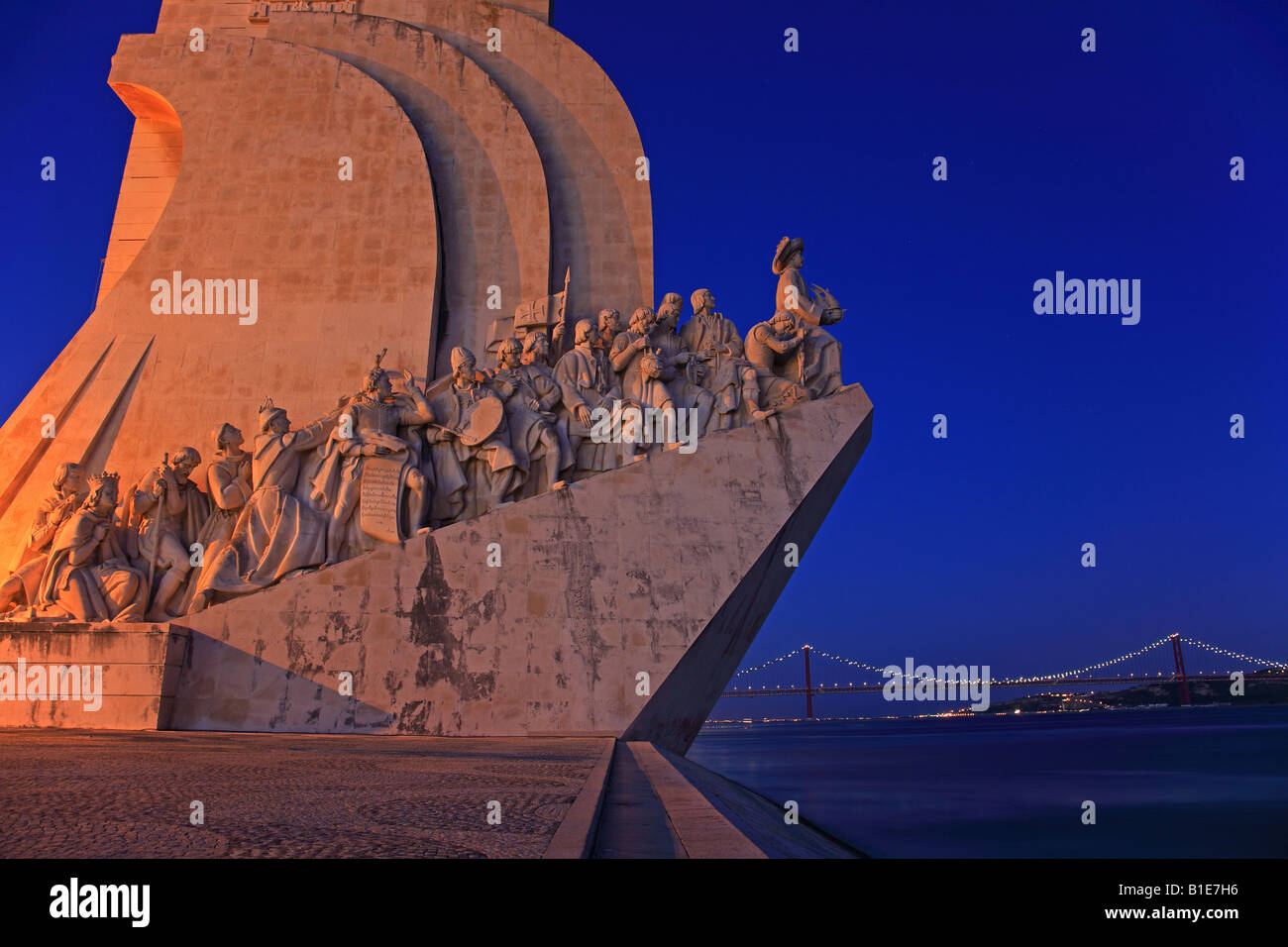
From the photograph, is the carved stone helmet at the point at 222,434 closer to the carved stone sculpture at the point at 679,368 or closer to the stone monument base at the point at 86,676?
the stone monument base at the point at 86,676

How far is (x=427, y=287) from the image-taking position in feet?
30.9

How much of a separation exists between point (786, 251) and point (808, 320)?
77 centimetres

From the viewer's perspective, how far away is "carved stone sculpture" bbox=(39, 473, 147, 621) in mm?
6949

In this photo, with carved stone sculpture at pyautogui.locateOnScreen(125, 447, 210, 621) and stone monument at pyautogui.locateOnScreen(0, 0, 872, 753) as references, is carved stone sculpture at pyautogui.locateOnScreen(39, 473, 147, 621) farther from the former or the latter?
carved stone sculpture at pyautogui.locateOnScreen(125, 447, 210, 621)

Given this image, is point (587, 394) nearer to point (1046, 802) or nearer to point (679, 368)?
point (679, 368)

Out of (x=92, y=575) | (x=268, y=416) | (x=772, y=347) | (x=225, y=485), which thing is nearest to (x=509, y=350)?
(x=268, y=416)

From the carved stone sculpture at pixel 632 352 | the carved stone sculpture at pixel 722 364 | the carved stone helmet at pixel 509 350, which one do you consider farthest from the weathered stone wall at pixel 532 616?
the carved stone helmet at pixel 509 350

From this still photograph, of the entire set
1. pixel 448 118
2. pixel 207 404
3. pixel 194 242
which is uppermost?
pixel 448 118

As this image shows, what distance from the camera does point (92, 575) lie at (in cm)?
707

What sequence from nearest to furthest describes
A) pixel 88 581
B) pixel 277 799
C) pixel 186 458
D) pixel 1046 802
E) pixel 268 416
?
1. pixel 277 799
2. pixel 1046 802
3. pixel 88 581
4. pixel 268 416
5. pixel 186 458

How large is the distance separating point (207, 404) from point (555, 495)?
434 centimetres
